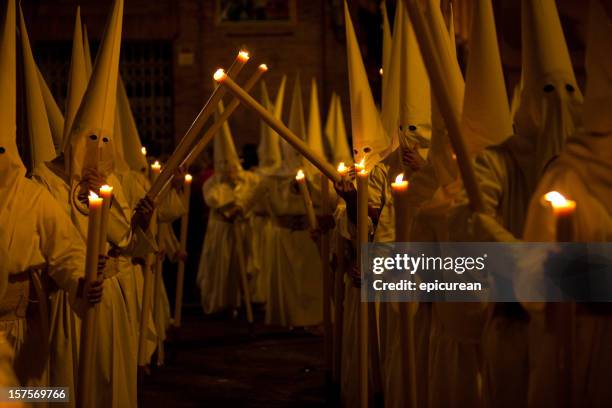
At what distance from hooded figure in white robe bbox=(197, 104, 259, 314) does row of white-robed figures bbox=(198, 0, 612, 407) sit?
4539mm

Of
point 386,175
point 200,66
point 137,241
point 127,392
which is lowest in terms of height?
point 127,392

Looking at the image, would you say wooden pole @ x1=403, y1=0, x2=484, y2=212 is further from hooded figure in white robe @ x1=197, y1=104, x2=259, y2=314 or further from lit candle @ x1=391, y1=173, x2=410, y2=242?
hooded figure in white robe @ x1=197, y1=104, x2=259, y2=314

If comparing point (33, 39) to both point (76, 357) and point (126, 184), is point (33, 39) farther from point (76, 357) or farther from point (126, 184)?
point (76, 357)

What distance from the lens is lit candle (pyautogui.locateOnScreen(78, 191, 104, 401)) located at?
123 inches

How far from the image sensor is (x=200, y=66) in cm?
1614

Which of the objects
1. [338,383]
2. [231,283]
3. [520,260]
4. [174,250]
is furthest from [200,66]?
[520,260]

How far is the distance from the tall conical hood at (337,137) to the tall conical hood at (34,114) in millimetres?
5584

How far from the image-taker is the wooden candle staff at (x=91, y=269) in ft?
10.3

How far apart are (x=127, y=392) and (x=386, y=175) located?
7.23 ft

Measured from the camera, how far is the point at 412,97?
522 cm

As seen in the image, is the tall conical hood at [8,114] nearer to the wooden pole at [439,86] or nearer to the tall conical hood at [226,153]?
the wooden pole at [439,86]

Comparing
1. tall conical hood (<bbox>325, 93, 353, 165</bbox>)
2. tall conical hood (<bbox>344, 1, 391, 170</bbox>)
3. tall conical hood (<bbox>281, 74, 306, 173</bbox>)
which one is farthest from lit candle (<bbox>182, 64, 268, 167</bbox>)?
tall conical hood (<bbox>325, 93, 353, 165</bbox>)

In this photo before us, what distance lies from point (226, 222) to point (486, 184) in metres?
7.76

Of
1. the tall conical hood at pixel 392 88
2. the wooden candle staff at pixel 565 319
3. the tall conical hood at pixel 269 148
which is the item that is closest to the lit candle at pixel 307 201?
the tall conical hood at pixel 392 88
